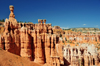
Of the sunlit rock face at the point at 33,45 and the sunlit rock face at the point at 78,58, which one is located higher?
the sunlit rock face at the point at 33,45

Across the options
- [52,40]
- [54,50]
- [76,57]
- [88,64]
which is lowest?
[88,64]

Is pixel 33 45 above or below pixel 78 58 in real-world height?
above

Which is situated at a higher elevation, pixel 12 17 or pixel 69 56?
pixel 12 17

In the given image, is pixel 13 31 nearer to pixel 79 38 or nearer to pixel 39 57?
pixel 39 57

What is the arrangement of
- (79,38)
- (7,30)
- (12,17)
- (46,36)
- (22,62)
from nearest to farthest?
1. (22,62)
2. (7,30)
3. (46,36)
4. (12,17)
5. (79,38)

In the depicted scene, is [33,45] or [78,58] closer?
[33,45]

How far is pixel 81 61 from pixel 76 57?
2.63 meters

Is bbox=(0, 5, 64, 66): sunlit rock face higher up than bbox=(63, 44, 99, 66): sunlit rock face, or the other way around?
bbox=(0, 5, 64, 66): sunlit rock face

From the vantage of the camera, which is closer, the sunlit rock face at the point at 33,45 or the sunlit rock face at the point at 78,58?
the sunlit rock face at the point at 33,45

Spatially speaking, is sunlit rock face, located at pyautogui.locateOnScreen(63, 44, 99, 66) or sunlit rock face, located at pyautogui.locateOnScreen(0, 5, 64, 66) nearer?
sunlit rock face, located at pyautogui.locateOnScreen(0, 5, 64, 66)

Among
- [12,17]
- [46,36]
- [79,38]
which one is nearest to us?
[46,36]

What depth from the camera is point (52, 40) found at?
838 inches

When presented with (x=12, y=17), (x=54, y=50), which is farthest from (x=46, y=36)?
(x=12, y=17)

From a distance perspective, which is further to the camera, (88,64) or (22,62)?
(88,64)
